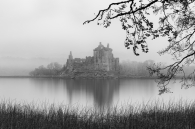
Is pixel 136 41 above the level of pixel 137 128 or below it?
above

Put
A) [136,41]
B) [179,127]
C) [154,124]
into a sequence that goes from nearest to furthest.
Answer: [136,41], [179,127], [154,124]

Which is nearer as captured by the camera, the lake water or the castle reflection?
the lake water

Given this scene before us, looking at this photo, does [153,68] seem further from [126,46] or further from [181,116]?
[181,116]

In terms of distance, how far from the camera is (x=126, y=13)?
21.5 feet

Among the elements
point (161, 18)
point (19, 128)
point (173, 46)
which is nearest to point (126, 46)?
point (161, 18)

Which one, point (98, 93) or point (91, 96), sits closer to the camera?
point (91, 96)

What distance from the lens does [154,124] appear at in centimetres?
910

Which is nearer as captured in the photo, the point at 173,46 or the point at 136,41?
the point at 136,41

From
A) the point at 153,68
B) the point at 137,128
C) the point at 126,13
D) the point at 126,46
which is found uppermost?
the point at 126,13

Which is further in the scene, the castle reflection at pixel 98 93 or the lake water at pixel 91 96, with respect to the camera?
the castle reflection at pixel 98 93

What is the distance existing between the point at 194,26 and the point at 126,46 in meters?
4.22

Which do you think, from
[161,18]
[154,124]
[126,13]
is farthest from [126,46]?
[154,124]

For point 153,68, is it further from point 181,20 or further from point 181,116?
point 181,116

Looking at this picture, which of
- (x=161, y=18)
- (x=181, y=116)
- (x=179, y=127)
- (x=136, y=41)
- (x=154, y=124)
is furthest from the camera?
(x=181, y=116)
